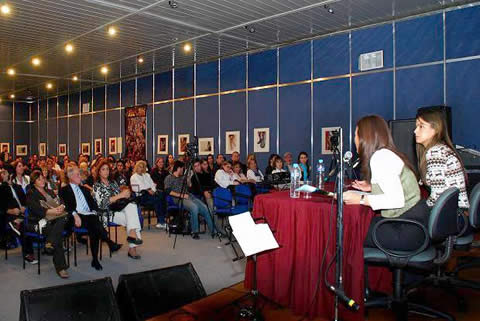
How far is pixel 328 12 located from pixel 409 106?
2.31 meters

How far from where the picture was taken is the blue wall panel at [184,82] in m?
11.6

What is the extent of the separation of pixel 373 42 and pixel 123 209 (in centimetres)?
573

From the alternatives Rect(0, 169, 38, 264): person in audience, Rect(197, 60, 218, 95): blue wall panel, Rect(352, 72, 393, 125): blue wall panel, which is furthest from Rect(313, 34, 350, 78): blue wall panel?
Rect(0, 169, 38, 264): person in audience

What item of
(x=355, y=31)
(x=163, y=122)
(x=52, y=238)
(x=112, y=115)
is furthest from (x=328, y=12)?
(x=112, y=115)

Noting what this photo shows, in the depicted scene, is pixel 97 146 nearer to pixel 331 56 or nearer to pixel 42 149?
pixel 42 149

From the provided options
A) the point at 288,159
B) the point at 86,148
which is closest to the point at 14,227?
the point at 288,159

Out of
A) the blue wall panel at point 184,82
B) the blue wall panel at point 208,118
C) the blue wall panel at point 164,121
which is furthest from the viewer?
the blue wall panel at point 164,121

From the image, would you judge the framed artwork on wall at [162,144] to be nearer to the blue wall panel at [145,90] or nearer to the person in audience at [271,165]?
the blue wall panel at [145,90]

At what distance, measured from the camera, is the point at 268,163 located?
981 centimetres

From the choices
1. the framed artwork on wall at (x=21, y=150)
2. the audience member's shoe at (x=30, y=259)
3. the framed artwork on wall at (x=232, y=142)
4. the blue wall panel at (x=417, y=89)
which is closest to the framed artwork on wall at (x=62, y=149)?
the framed artwork on wall at (x=21, y=150)

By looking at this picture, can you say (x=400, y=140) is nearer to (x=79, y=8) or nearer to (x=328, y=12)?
(x=328, y=12)

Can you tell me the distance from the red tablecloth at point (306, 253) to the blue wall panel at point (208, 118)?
794cm

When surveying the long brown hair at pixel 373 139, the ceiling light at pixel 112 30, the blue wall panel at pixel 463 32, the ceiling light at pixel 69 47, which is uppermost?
the ceiling light at pixel 69 47

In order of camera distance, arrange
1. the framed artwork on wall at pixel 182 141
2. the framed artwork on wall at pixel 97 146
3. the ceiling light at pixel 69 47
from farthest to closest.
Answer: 1. the framed artwork on wall at pixel 97 146
2. the framed artwork on wall at pixel 182 141
3. the ceiling light at pixel 69 47
